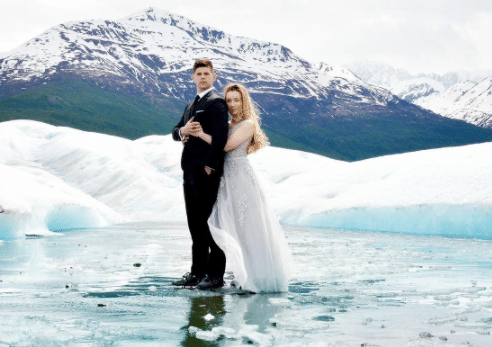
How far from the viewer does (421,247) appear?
1263 centimetres

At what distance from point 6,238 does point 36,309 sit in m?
10.1

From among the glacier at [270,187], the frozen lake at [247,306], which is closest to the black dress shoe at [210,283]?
the frozen lake at [247,306]

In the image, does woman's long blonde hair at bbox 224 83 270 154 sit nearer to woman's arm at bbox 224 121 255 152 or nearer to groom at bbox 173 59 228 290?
woman's arm at bbox 224 121 255 152

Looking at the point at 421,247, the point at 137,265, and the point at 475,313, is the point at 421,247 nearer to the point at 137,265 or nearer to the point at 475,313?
the point at 137,265

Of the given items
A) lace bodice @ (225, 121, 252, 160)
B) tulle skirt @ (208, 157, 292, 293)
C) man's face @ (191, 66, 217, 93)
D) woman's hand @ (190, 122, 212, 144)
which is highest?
man's face @ (191, 66, 217, 93)

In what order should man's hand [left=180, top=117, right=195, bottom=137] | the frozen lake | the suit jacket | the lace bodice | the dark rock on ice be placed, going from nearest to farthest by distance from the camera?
the frozen lake → the dark rock on ice → the suit jacket → man's hand [left=180, top=117, right=195, bottom=137] → the lace bodice

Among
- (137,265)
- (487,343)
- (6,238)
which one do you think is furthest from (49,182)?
(487,343)

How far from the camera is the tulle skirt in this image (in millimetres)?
6188

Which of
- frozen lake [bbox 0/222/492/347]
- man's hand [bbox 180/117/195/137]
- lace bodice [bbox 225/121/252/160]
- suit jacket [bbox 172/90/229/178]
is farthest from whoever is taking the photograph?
lace bodice [bbox 225/121/252/160]

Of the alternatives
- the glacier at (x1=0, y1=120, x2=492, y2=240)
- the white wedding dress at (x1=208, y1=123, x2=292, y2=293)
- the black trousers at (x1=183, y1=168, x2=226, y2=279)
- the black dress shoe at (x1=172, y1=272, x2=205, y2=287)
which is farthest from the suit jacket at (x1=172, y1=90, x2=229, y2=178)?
the glacier at (x1=0, y1=120, x2=492, y2=240)

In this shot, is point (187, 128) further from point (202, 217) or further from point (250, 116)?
point (202, 217)

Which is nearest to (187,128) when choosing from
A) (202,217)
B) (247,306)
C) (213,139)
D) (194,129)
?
(194,129)

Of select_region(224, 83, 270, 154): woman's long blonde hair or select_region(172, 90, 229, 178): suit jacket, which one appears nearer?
select_region(172, 90, 229, 178): suit jacket

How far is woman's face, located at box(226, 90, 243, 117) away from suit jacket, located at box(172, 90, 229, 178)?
0.55 ft
